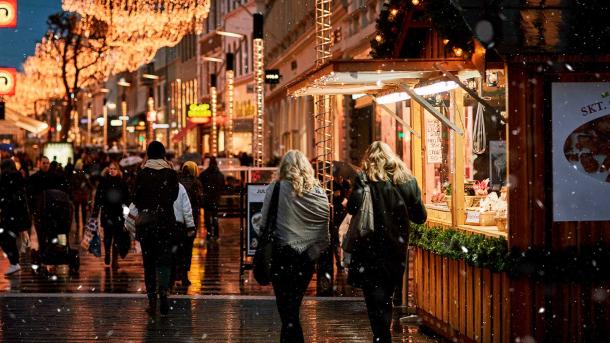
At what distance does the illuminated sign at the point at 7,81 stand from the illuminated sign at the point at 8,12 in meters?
2.93

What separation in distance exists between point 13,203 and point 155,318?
588 cm

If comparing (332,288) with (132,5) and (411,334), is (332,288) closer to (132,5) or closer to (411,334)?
(411,334)

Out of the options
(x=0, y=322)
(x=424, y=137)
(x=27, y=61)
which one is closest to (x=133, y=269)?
(x=0, y=322)

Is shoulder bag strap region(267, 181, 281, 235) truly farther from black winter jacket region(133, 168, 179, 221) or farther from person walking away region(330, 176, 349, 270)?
person walking away region(330, 176, 349, 270)

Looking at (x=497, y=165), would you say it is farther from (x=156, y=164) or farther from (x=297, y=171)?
(x=297, y=171)

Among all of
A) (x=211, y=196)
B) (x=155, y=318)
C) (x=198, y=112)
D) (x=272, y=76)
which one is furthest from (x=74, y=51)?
(x=155, y=318)

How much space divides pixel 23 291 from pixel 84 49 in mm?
43966

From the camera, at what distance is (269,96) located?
6347 centimetres

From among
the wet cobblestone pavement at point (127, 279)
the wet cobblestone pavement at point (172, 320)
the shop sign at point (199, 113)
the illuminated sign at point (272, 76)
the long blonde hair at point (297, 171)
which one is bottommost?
the wet cobblestone pavement at point (172, 320)

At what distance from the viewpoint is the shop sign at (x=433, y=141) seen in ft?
42.1

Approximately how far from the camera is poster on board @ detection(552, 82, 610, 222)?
993 centimetres

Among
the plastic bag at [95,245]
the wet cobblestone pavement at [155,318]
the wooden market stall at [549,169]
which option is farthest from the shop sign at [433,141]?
the plastic bag at [95,245]

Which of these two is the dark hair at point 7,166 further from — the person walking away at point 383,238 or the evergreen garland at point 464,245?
the person walking away at point 383,238

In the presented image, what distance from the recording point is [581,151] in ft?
32.9
